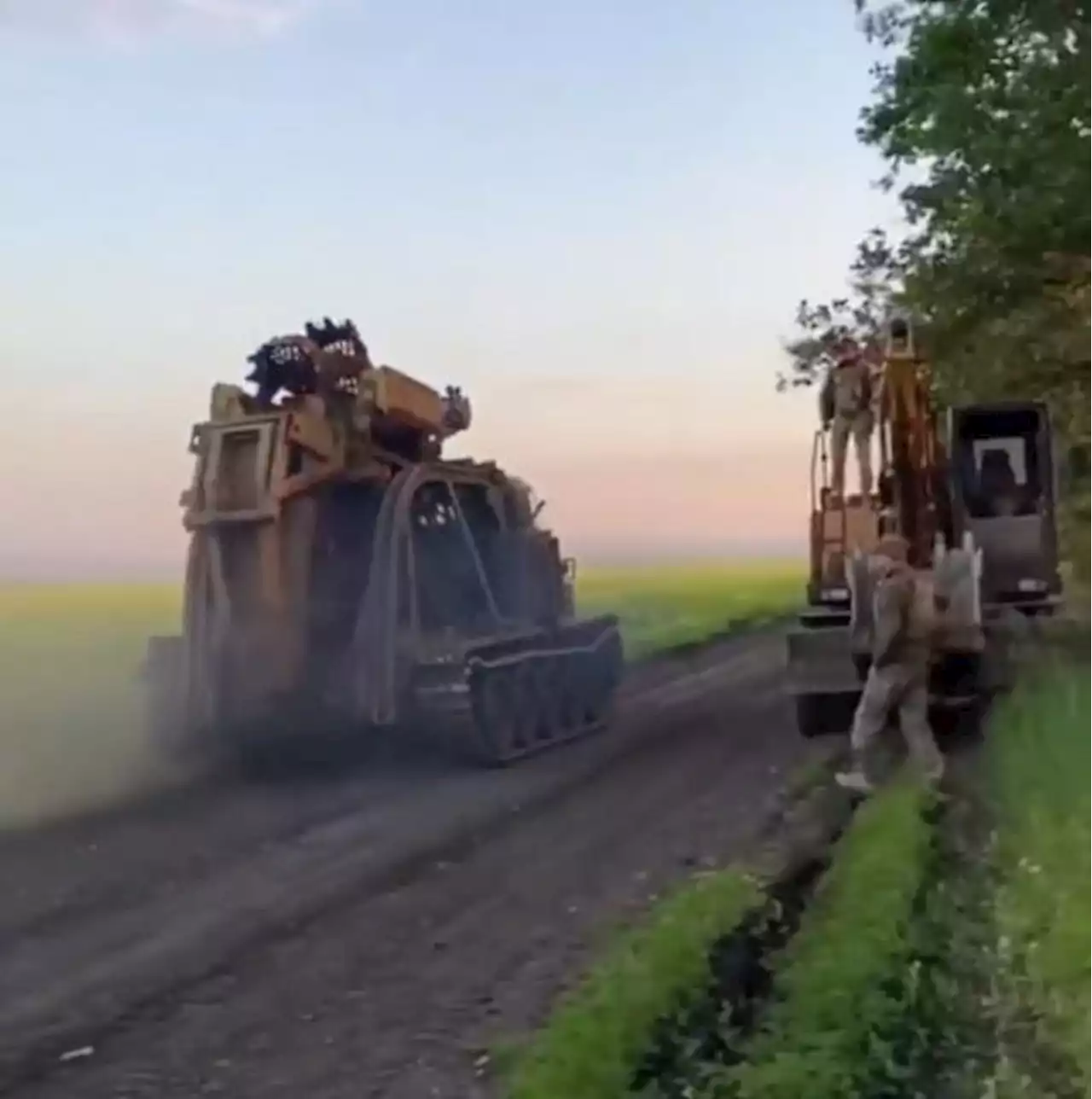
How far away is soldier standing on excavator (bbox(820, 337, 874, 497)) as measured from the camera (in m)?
16.1

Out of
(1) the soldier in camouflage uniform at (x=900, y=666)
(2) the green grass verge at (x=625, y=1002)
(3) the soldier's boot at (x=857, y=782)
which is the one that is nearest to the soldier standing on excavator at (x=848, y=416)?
(1) the soldier in camouflage uniform at (x=900, y=666)

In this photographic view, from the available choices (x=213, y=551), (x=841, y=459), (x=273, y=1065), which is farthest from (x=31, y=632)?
(x=273, y=1065)

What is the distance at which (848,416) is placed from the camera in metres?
16.2

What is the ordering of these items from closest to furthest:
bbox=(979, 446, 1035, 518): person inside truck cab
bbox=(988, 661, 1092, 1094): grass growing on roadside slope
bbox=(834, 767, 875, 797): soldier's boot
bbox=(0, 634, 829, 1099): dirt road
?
bbox=(988, 661, 1092, 1094): grass growing on roadside slope, bbox=(0, 634, 829, 1099): dirt road, bbox=(834, 767, 875, 797): soldier's boot, bbox=(979, 446, 1035, 518): person inside truck cab

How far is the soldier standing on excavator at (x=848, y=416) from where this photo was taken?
16.1 meters

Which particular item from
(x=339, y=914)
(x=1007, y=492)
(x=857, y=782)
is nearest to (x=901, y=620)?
(x=857, y=782)

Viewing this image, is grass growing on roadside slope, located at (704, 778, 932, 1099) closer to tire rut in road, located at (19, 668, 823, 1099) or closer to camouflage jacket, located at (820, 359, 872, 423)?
tire rut in road, located at (19, 668, 823, 1099)

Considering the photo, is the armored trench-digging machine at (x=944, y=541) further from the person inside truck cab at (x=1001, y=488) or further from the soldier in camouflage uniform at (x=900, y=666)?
the soldier in camouflage uniform at (x=900, y=666)

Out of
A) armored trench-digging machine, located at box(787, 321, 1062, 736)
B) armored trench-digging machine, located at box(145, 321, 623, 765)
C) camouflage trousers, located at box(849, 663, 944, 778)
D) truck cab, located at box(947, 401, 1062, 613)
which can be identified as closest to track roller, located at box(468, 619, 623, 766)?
armored trench-digging machine, located at box(145, 321, 623, 765)

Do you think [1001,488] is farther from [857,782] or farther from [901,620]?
[857,782]

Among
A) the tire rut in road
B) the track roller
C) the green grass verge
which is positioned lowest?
the tire rut in road

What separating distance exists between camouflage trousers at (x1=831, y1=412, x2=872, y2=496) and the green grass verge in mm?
7666

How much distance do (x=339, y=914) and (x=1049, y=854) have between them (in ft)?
12.0

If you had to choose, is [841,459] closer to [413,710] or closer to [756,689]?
[413,710]
